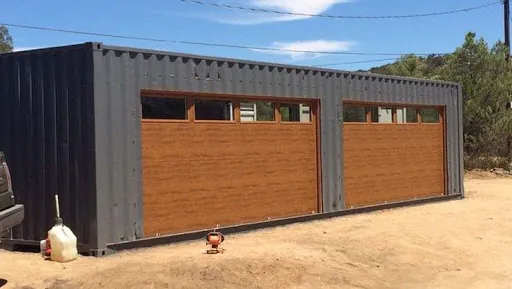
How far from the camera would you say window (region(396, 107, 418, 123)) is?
16.4 metres

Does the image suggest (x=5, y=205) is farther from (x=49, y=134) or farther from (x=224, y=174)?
(x=224, y=174)

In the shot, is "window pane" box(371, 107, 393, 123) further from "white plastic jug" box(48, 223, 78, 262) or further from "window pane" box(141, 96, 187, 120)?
"white plastic jug" box(48, 223, 78, 262)

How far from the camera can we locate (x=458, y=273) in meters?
9.56

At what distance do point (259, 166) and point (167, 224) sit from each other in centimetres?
252

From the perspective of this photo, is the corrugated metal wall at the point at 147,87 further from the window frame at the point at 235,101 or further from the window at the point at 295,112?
the window at the point at 295,112

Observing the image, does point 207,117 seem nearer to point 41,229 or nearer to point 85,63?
point 85,63

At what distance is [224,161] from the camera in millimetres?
11586

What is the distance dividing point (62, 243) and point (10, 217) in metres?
1.20

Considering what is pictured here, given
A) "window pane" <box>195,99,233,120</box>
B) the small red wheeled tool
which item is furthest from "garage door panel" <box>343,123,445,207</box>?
the small red wheeled tool

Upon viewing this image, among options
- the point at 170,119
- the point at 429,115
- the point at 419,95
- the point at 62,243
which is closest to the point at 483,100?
the point at 429,115

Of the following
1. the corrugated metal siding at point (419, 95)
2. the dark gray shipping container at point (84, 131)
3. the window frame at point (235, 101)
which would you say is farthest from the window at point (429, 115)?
the dark gray shipping container at point (84, 131)

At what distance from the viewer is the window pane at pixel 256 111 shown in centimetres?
1209

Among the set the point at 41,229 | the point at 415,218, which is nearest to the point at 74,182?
the point at 41,229

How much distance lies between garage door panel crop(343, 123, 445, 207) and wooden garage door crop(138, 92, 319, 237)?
146cm
